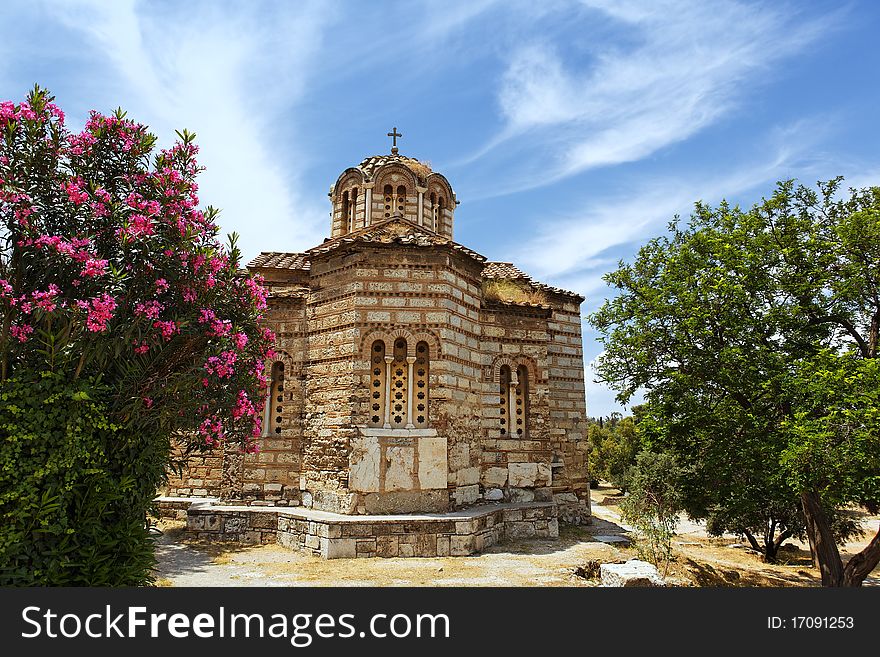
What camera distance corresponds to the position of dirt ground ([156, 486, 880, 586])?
8.48 meters

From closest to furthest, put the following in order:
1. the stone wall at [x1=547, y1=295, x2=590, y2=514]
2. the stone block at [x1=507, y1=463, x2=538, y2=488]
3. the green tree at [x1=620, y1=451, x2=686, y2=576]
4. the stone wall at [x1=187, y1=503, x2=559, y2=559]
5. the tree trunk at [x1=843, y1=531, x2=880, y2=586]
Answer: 1. the tree trunk at [x1=843, y1=531, x2=880, y2=586]
2. the green tree at [x1=620, y1=451, x2=686, y2=576]
3. the stone wall at [x1=187, y1=503, x2=559, y2=559]
4. the stone block at [x1=507, y1=463, x2=538, y2=488]
5. the stone wall at [x1=547, y1=295, x2=590, y2=514]

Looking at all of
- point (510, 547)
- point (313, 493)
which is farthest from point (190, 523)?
point (510, 547)

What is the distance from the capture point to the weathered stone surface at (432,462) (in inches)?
434

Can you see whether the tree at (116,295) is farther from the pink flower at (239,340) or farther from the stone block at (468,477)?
the stone block at (468,477)

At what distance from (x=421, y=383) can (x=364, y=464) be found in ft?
6.52

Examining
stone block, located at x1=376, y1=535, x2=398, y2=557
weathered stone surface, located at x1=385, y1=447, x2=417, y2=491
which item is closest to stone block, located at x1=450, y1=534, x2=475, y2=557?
stone block, located at x1=376, y1=535, x2=398, y2=557

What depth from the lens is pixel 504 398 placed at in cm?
1396

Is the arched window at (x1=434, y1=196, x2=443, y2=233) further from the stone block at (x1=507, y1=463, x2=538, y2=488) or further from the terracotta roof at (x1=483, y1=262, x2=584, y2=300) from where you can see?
the stone block at (x1=507, y1=463, x2=538, y2=488)

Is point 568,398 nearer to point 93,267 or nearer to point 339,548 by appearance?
point 339,548

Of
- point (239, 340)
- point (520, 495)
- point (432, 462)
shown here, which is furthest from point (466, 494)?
point (239, 340)

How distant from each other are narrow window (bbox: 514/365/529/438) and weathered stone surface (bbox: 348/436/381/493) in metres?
4.29

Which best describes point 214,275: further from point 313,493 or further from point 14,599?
point 313,493

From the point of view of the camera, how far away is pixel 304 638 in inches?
177

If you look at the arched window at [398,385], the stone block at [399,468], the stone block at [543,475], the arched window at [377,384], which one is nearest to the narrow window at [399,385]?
the arched window at [398,385]
